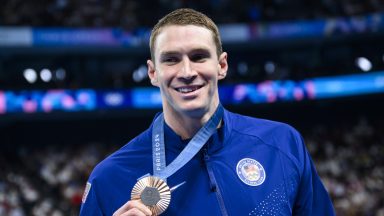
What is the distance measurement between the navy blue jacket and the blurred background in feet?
45.7

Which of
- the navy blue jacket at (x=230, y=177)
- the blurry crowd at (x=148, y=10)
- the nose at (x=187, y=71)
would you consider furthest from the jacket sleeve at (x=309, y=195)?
the blurry crowd at (x=148, y=10)

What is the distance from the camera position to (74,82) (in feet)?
61.4

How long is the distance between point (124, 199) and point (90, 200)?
165mm

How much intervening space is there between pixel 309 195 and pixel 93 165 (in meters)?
14.7

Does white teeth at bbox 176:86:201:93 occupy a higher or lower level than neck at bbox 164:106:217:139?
higher

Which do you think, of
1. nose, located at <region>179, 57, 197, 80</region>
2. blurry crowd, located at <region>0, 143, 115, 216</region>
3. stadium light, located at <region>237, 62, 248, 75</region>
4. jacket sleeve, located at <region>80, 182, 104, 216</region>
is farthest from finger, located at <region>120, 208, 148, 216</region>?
stadium light, located at <region>237, 62, 248, 75</region>

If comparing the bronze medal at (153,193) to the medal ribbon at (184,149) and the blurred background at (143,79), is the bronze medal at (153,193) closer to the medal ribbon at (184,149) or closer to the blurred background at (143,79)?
the medal ribbon at (184,149)

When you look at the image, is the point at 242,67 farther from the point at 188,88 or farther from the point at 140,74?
the point at 188,88

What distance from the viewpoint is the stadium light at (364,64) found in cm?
1929

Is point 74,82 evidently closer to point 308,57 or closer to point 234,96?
point 234,96

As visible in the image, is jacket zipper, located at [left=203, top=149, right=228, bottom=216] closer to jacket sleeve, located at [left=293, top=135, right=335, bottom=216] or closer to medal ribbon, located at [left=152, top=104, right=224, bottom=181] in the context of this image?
medal ribbon, located at [left=152, top=104, right=224, bottom=181]

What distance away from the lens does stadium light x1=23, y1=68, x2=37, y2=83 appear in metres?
19.6

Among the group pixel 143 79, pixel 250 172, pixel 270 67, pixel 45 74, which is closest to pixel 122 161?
pixel 250 172

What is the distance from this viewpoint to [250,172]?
248cm
